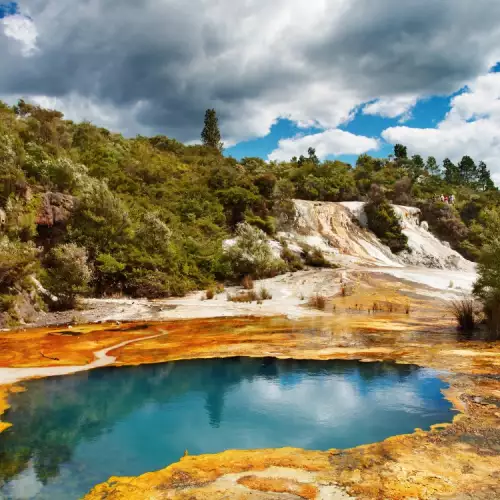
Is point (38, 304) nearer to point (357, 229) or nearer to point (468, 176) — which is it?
point (357, 229)

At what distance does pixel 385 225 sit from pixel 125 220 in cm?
2510

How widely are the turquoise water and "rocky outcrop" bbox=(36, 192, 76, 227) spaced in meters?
10.9

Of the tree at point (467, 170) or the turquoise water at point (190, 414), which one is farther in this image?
the tree at point (467, 170)

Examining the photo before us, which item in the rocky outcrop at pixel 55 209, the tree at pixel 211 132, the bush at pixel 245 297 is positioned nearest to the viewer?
the rocky outcrop at pixel 55 209

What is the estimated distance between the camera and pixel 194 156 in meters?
44.6

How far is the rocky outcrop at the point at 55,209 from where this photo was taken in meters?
18.0

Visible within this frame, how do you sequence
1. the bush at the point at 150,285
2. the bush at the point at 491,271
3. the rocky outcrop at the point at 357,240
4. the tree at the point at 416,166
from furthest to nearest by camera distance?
the tree at the point at 416,166
the rocky outcrop at the point at 357,240
the bush at the point at 150,285
the bush at the point at 491,271

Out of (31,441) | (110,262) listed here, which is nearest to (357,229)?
(110,262)

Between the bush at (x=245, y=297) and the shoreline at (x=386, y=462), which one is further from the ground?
the bush at (x=245, y=297)

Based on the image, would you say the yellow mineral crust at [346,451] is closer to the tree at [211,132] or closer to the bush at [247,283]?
the bush at [247,283]

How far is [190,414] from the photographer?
24.4 ft

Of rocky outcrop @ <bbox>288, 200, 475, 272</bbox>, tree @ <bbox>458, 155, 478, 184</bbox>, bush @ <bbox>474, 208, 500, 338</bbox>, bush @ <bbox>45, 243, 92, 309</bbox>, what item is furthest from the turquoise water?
tree @ <bbox>458, 155, 478, 184</bbox>

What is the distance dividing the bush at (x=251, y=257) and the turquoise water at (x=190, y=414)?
42.3 feet

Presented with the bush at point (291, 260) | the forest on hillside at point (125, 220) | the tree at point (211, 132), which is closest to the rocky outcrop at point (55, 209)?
the forest on hillside at point (125, 220)
